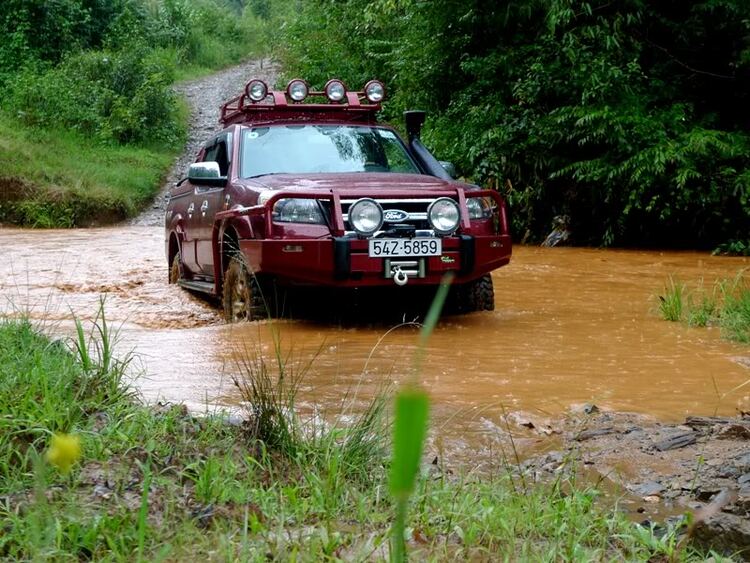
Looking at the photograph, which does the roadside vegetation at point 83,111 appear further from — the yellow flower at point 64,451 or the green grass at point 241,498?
the yellow flower at point 64,451

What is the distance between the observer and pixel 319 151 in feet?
21.6

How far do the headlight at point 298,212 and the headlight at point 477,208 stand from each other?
993 mm

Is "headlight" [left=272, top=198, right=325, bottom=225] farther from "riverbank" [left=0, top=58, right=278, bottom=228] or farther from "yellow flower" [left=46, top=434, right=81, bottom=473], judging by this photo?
"riverbank" [left=0, top=58, right=278, bottom=228]

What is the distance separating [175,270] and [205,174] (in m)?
2.46

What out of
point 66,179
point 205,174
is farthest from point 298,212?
point 66,179

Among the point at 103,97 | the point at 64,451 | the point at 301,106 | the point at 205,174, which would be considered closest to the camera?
the point at 64,451

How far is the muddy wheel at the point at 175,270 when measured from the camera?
8.21 meters

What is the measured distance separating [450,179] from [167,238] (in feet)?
10.1

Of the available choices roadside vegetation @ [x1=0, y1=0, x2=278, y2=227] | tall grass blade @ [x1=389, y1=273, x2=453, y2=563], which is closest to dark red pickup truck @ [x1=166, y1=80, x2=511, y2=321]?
tall grass blade @ [x1=389, y1=273, x2=453, y2=563]

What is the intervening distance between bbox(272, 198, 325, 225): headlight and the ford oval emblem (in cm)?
39

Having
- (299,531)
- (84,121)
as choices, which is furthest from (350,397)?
(84,121)

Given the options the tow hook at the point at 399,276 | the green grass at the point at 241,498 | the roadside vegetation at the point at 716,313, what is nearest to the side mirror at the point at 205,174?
the tow hook at the point at 399,276

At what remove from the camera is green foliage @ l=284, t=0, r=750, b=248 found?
11383 millimetres

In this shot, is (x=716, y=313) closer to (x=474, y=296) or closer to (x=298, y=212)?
(x=474, y=296)
